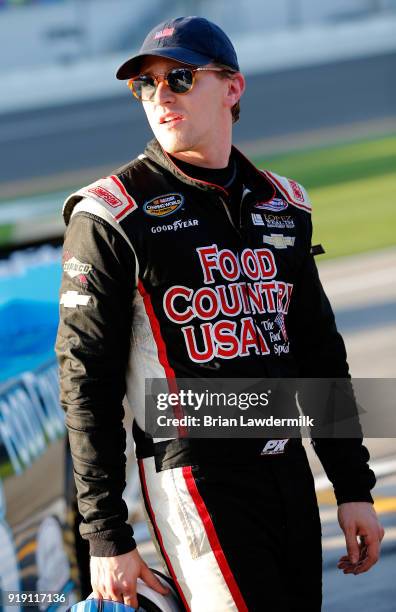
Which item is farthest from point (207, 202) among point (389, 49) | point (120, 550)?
point (389, 49)

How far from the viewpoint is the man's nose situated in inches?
94.4

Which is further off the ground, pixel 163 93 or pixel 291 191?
pixel 163 93

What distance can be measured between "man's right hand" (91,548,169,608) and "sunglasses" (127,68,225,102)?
3.39 feet

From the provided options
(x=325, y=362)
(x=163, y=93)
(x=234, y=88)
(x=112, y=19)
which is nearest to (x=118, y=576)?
(x=325, y=362)

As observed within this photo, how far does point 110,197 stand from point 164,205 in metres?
0.13

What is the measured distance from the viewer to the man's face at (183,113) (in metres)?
2.40

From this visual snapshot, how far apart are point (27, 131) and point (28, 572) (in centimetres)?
2009

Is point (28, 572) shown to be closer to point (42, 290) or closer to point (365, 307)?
point (42, 290)

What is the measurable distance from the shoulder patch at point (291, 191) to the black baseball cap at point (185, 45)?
32 cm

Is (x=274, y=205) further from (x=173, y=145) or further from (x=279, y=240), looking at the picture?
(x=173, y=145)

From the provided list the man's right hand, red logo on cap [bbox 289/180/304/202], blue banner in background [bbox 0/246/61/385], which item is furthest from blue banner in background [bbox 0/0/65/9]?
the man's right hand

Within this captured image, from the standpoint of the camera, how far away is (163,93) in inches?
94.6

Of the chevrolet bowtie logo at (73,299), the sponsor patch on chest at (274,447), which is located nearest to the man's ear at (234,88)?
the chevrolet bowtie logo at (73,299)

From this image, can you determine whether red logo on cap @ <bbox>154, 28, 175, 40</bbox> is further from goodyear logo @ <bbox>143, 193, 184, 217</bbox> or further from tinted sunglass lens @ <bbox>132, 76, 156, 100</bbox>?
goodyear logo @ <bbox>143, 193, 184, 217</bbox>
